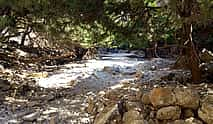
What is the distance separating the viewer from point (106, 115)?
415 centimetres

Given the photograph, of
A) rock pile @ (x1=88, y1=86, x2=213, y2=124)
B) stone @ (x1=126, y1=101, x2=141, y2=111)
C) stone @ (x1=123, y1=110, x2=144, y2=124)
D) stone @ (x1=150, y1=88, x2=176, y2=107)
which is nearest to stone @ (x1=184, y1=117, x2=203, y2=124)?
rock pile @ (x1=88, y1=86, x2=213, y2=124)

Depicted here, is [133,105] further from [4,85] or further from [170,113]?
[4,85]

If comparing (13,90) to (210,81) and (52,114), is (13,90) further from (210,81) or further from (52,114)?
(210,81)

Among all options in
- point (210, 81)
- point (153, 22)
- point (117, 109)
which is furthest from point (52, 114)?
point (210, 81)

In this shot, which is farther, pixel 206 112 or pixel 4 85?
pixel 4 85

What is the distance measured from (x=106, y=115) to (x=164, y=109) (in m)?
0.68

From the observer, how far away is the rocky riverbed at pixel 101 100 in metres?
3.89

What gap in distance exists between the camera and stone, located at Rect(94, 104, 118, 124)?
4.10 meters

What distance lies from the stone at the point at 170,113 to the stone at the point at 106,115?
54 cm

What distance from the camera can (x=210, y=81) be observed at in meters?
5.32

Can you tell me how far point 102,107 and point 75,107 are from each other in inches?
57.3

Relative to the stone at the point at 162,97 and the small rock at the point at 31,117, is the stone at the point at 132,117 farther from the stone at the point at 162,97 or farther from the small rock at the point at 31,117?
the small rock at the point at 31,117

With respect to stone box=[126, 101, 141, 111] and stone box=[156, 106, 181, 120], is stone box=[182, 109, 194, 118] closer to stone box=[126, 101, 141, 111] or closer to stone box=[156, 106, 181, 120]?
stone box=[156, 106, 181, 120]

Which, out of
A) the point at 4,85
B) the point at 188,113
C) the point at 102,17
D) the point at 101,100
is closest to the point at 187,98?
the point at 188,113
